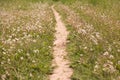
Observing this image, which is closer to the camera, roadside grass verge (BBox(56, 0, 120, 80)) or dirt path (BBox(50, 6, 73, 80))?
roadside grass verge (BBox(56, 0, 120, 80))

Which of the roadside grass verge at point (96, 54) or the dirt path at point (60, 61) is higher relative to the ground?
the roadside grass verge at point (96, 54)

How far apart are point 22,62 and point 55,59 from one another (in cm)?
118

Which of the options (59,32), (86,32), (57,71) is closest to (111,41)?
(86,32)

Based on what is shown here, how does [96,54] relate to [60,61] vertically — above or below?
above

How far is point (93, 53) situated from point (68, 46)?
1981 millimetres

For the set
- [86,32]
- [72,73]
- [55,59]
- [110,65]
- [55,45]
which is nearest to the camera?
[110,65]

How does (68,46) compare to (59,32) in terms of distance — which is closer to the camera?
(68,46)

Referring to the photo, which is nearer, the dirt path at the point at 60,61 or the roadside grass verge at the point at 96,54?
the roadside grass verge at the point at 96,54

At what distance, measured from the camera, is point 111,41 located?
9.79 m

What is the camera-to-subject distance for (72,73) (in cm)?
778

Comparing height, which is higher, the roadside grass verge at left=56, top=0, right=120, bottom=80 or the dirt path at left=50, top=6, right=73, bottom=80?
the roadside grass verge at left=56, top=0, right=120, bottom=80

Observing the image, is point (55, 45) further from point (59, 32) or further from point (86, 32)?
point (59, 32)

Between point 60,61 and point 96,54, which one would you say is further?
point 60,61

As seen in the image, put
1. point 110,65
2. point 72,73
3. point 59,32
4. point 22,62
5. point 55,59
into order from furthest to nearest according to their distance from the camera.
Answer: point 59,32 < point 55,59 < point 22,62 < point 72,73 < point 110,65
